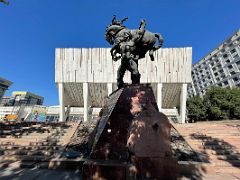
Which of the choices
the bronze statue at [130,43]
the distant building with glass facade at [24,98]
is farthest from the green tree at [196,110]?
the distant building with glass facade at [24,98]

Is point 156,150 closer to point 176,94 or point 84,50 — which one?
point 84,50

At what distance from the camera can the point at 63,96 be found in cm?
3366

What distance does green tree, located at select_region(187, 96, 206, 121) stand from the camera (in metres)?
32.0

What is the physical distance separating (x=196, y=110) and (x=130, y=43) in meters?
29.0

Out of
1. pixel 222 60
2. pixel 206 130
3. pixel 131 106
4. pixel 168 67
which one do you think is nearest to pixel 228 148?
pixel 206 130

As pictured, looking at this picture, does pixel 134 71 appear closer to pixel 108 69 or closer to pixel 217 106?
pixel 108 69

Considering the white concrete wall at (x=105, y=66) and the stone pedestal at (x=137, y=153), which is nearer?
the stone pedestal at (x=137, y=153)

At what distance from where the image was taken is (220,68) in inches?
2398

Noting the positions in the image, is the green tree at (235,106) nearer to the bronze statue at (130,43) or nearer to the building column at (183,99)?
the building column at (183,99)

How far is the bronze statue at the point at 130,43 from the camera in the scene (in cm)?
605

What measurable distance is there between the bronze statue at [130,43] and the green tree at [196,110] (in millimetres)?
28133

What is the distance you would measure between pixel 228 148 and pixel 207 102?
2603cm

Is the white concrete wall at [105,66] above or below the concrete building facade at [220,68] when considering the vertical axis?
below

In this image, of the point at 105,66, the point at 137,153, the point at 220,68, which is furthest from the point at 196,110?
the point at 220,68
